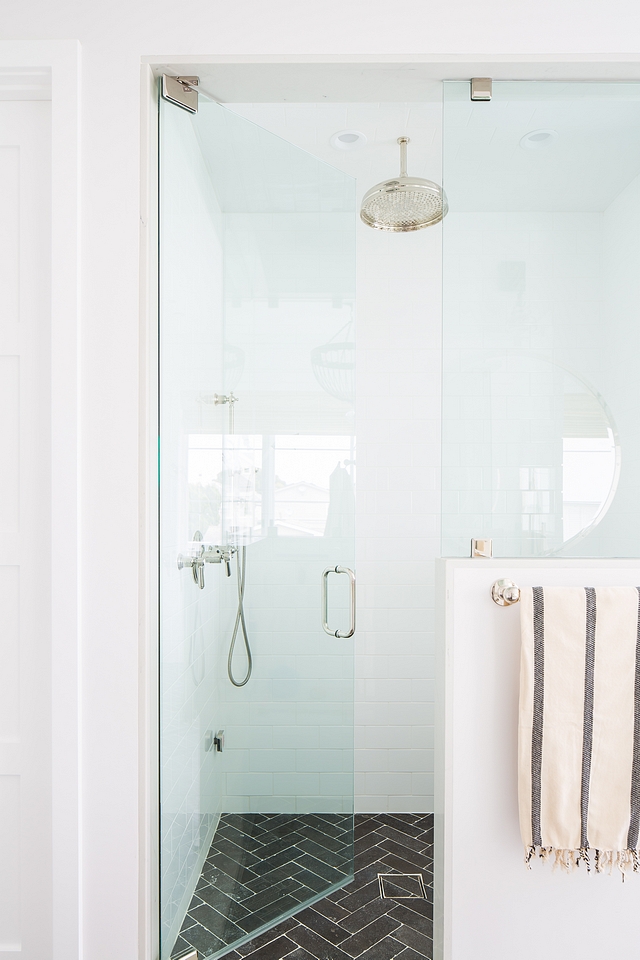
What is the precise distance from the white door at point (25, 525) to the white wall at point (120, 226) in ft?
0.40

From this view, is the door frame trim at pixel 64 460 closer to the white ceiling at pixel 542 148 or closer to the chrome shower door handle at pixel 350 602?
the chrome shower door handle at pixel 350 602

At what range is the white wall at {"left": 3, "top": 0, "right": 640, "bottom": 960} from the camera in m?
1.37

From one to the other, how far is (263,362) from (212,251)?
0.34m

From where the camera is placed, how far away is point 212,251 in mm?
1708

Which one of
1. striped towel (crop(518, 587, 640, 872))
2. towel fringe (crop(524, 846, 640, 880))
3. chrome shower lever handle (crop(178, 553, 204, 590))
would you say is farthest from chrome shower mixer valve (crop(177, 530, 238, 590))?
towel fringe (crop(524, 846, 640, 880))

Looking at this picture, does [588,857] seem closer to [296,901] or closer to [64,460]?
[296,901]

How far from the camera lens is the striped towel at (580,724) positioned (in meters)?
1.34

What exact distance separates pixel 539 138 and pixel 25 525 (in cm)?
155

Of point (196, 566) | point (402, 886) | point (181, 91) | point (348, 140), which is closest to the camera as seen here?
point (181, 91)

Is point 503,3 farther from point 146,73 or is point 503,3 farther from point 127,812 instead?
point 127,812

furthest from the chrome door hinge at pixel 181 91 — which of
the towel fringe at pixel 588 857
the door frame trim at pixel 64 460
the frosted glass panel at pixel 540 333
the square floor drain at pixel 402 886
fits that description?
the square floor drain at pixel 402 886

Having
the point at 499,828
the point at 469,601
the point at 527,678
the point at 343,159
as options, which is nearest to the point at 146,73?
the point at 343,159

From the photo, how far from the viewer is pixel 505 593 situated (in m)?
1.39

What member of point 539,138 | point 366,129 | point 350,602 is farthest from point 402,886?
point 366,129
